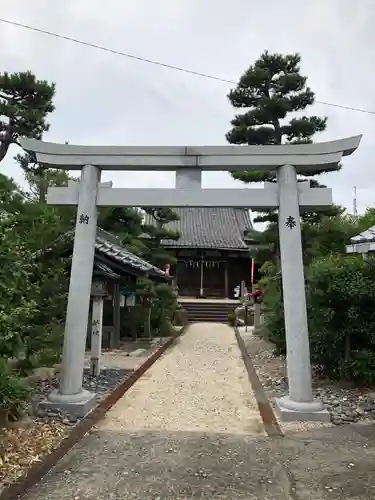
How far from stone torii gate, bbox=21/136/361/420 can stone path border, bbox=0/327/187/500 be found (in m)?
0.36

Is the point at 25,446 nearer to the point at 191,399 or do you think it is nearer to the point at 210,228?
the point at 191,399

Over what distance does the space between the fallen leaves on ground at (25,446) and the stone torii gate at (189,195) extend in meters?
1.03

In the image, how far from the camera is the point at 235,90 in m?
14.0

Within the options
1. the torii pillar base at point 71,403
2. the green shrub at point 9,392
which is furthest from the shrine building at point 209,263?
the green shrub at point 9,392

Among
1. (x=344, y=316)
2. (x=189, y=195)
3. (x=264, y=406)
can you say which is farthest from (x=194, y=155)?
(x=264, y=406)

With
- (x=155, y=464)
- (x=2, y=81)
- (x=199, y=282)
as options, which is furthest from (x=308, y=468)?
(x=199, y=282)

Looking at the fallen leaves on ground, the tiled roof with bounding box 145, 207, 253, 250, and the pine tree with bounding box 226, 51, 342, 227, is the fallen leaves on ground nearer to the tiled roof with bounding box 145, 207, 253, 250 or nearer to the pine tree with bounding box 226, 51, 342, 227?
the pine tree with bounding box 226, 51, 342, 227

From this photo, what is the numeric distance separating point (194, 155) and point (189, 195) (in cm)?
59

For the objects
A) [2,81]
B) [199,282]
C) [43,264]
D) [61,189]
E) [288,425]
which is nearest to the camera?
[288,425]

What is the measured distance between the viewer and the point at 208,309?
26359 millimetres

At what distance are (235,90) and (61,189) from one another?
8.73 metres

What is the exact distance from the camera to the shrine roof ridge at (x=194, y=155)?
662cm

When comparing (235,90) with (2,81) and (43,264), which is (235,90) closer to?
(2,81)

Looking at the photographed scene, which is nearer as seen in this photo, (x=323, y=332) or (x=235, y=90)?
(x=323, y=332)
